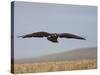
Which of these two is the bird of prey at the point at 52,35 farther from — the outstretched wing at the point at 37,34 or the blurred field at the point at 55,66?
the blurred field at the point at 55,66

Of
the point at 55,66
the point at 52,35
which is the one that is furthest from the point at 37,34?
the point at 55,66

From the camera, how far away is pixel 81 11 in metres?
2.83

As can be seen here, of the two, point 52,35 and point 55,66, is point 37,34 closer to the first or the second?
point 52,35

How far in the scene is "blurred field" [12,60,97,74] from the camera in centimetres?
254

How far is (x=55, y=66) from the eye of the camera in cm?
269

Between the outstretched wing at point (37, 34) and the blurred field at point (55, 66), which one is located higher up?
the outstretched wing at point (37, 34)

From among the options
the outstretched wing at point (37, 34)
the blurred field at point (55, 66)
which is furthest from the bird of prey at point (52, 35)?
the blurred field at point (55, 66)

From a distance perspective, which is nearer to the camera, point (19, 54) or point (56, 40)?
point (19, 54)

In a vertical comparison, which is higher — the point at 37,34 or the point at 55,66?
the point at 37,34

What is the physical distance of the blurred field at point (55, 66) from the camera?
2.54 meters

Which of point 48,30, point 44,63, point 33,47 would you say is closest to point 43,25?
point 48,30

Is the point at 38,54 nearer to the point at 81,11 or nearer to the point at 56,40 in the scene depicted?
the point at 56,40

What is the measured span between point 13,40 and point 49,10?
1.81 feet

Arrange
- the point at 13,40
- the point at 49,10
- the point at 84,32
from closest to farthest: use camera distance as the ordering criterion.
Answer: the point at 13,40 → the point at 49,10 → the point at 84,32
